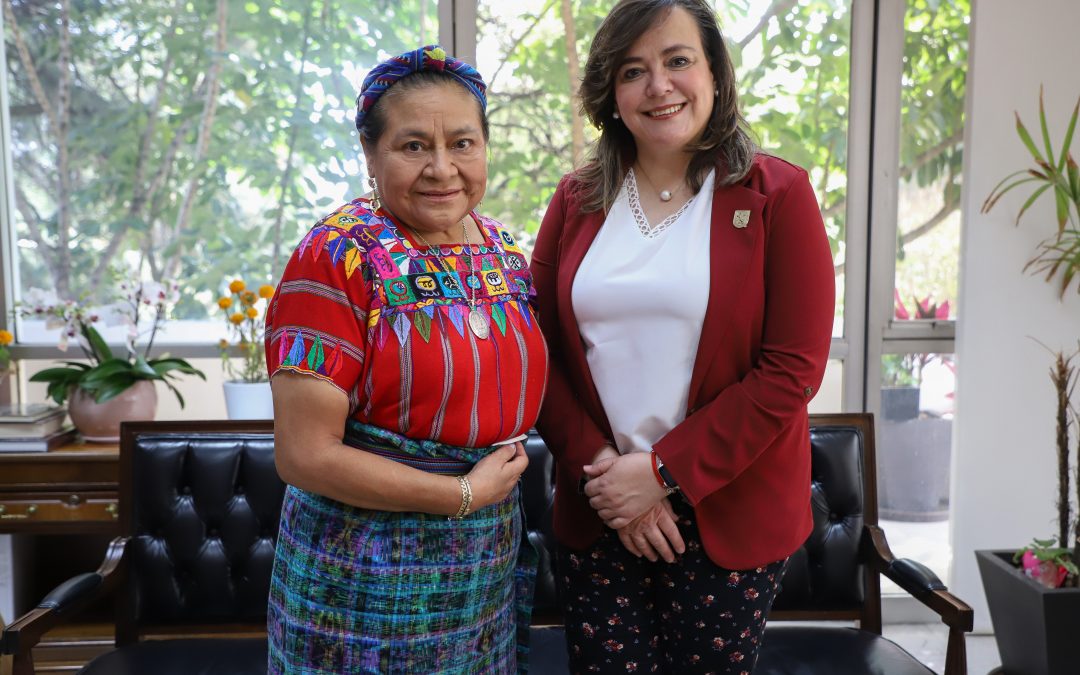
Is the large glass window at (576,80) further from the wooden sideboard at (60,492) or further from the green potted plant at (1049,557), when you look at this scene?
the wooden sideboard at (60,492)

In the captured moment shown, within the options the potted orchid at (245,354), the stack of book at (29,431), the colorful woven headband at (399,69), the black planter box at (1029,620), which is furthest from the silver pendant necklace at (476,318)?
the black planter box at (1029,620)

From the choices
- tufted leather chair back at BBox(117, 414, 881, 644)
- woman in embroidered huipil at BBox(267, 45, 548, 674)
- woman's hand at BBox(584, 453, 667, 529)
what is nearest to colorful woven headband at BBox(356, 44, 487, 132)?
woman in embroidered huipil at BBox(267, 45, 548, 674)

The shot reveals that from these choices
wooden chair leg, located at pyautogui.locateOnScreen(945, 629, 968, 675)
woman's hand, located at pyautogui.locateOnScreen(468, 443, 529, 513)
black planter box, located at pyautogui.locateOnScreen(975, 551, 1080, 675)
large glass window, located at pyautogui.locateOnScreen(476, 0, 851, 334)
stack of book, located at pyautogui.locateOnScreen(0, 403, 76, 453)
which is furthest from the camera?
large glass window, located at pyautogui.locateOnScreen(476, 0, 851, 334)

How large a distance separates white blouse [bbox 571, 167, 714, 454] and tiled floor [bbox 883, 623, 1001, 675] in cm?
188

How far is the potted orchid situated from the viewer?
8.87 ft

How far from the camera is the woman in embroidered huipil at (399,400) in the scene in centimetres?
121

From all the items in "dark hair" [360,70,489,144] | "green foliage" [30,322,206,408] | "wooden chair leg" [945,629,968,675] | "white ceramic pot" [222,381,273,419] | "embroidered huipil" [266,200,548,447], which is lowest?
"wooden chair leg" [945,629,968,675]

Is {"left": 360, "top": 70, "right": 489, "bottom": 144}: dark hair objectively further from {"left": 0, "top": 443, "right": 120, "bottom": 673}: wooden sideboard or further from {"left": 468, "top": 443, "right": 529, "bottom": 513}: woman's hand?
{"left": 0, "top": 443, "right": 120, "bottom": 673}: wooden sideboard

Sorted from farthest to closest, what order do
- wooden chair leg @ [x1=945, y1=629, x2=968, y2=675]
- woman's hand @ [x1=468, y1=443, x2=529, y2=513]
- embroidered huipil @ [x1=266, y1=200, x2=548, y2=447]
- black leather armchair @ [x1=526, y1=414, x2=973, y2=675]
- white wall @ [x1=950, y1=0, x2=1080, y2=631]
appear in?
white wall @ [x1=950, y1=0, x2=1080, y2=631], black leather armchair @ [x1=526, y1=414, x2=973, y2=675], wooden chair leg @ [x1=945, y1=629, x2=968, y2=675], woman's hand @ [x1=468, y1=443, x2=529, y2=513], embroidered huipil @ [x1=266, y1=200, x2=548, y2=447]

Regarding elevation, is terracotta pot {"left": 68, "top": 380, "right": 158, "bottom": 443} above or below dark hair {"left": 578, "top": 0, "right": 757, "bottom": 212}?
below

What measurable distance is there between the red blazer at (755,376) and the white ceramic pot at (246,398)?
153 centimetres

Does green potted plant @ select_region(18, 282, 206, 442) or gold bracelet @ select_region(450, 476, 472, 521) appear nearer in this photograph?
gold bracelet @ select_region(450, 476, 472, 521)

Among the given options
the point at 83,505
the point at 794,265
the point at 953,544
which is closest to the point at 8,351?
the point at 83,505

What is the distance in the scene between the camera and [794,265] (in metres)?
1.38
